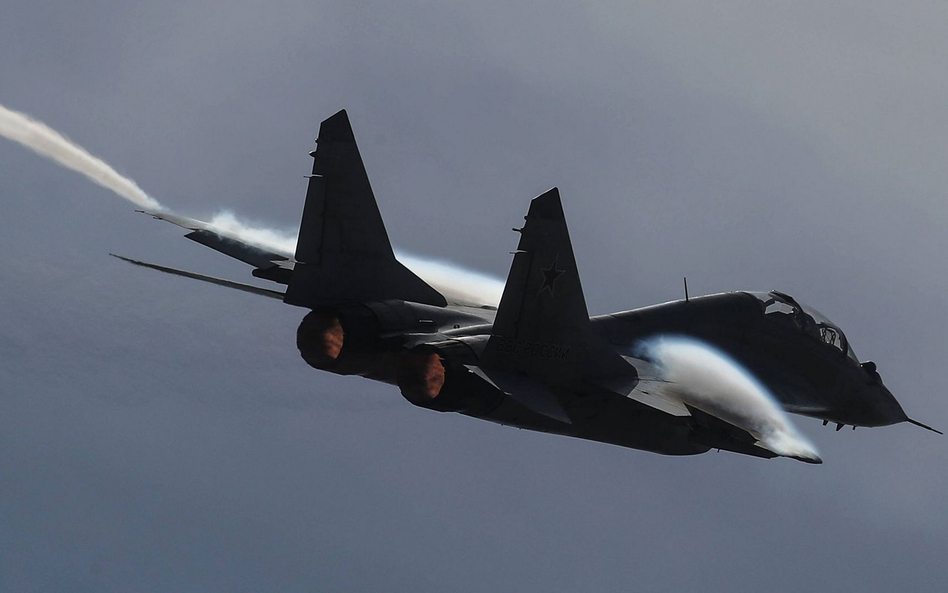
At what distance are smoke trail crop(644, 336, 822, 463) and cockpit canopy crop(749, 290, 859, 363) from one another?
5.03 feet

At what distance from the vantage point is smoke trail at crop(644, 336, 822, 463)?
1797 cm

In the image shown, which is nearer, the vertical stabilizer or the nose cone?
the vertical stabilizer

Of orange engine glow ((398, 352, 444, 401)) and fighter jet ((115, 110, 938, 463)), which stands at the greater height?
fighter jet ((115, 110, 938, 463))

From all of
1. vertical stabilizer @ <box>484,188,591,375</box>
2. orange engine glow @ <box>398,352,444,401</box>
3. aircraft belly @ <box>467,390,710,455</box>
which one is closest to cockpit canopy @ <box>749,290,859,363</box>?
aircraft belly @ <box>467,390,710,455</box>

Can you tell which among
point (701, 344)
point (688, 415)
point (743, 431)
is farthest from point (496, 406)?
point (701, 344)

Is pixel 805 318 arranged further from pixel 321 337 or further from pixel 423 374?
pixel 321 337

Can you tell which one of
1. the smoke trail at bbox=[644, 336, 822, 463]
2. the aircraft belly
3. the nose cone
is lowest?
the aircraft belly

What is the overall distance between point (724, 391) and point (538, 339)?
4177mm

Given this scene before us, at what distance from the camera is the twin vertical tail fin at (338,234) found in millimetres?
18281

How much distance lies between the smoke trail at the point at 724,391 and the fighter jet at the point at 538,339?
69 mm

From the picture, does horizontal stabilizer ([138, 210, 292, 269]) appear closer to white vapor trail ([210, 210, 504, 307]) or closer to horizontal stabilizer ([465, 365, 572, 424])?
white vapor trail ([210, 210, 504, 307])

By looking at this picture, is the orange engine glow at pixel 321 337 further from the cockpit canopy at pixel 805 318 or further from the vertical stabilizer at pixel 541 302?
the cockpit canopy at pixel 805 318

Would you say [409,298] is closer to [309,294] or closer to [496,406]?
[309,294]

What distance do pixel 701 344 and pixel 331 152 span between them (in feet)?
23.2
